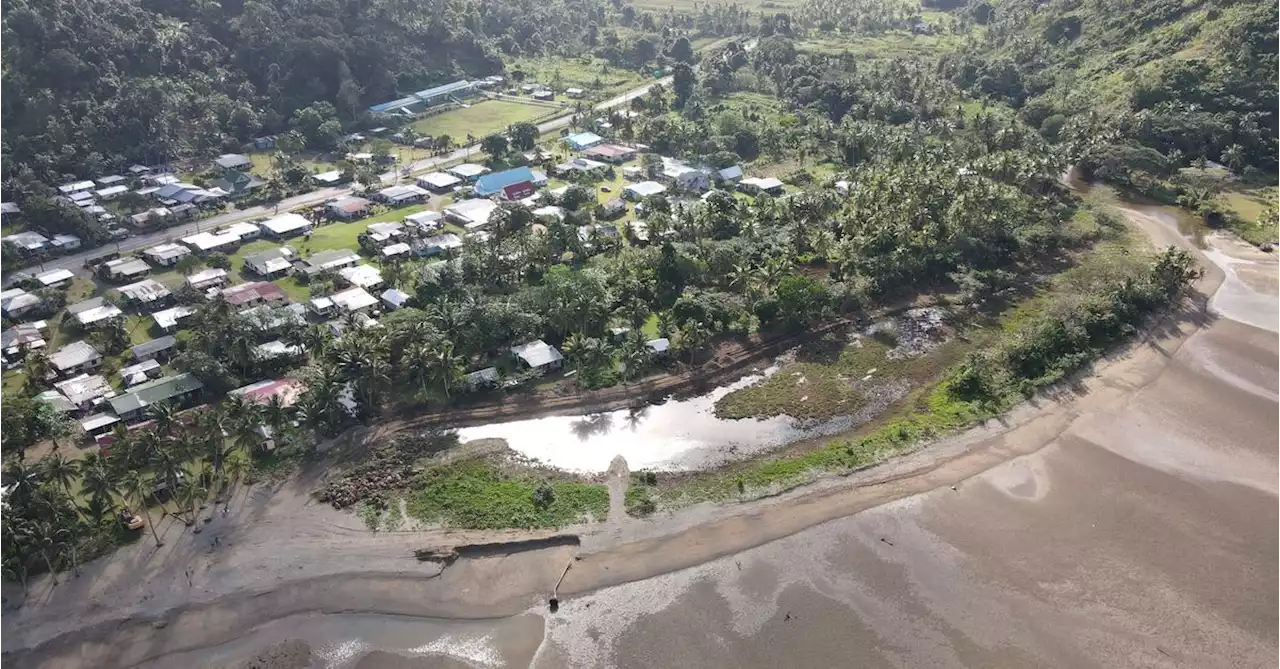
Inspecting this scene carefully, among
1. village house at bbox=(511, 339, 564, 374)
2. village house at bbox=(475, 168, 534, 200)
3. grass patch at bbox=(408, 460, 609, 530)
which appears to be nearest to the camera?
grass patch at bbox=(408, 460, 609, 530)

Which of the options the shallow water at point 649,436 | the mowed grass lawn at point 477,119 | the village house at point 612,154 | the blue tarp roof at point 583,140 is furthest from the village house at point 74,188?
the shallow water at point 649,436

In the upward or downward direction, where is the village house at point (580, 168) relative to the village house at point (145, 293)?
upward

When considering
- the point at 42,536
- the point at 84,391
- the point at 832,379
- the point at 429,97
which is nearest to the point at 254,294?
the point at 84,391

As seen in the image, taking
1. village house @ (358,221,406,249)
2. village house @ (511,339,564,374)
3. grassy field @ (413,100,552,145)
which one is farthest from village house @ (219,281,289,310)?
grassy field @ (413,100,552,145)

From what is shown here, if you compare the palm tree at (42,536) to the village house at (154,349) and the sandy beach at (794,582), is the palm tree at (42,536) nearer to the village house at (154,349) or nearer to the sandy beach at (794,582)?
the sandy beach at (794,582)

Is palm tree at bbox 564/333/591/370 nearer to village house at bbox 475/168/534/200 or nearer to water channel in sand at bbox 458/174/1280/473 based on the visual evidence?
water channel in sand at bbox 458/174/1280/473

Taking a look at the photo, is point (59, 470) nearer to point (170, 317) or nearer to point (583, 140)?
point (170, 317)
